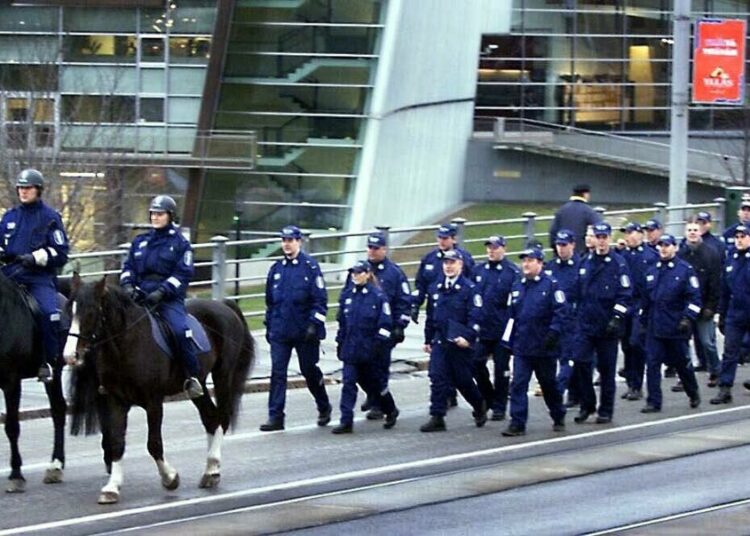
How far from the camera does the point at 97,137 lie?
137ft

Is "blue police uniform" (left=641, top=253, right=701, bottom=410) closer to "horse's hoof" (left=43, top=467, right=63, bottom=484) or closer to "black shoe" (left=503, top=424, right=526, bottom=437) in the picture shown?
"black shoe" (left=503, top=424, right=526, bottom=437)

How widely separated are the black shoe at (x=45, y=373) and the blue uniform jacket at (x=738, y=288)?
8379 mm

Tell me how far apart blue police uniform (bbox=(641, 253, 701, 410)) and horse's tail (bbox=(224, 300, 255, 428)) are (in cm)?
547

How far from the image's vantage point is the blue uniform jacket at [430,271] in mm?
19109

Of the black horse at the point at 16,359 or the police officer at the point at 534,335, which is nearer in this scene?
the black horse at the point at 16,359

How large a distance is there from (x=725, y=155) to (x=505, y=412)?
39.3 meters

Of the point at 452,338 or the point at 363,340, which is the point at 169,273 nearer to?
the point at 363,340

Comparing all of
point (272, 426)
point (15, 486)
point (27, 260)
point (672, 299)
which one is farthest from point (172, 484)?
point (672, 299)

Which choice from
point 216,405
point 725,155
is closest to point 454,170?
point 725,155

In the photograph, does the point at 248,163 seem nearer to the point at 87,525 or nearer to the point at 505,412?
the point at 505,412

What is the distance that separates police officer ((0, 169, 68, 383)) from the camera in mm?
14211

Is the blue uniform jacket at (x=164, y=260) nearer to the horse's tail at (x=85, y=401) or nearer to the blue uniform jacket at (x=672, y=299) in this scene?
the horse's tail at (x=85, y=401)

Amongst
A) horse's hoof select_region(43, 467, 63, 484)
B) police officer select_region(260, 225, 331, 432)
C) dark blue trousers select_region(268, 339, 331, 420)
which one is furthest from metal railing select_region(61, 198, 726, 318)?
horse's hoof select_region(43, 467, 63, 484)

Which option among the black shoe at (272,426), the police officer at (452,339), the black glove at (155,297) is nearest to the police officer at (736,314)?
→ the police officer at (452,339)
